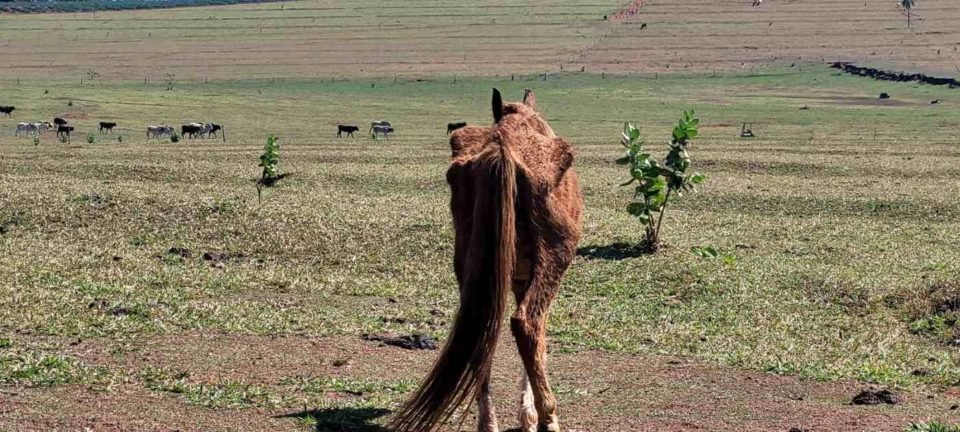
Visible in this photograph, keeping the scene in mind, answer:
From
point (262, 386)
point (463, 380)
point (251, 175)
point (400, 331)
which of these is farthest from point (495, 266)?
point (251, 175)

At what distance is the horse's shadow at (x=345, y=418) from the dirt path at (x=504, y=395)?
0.02 m

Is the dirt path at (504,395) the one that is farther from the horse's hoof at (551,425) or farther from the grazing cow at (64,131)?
the grazing cow at (64,131)

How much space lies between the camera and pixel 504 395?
9.74 m

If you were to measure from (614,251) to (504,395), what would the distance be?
9.38 m

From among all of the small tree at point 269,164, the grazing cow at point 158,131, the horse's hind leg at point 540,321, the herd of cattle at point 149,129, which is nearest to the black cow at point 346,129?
the herd of cattle at point 149,129

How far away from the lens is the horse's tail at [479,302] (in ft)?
23.9

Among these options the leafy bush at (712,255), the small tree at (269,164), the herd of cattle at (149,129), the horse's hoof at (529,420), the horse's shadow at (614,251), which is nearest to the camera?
the horse's hoof at (529,420)

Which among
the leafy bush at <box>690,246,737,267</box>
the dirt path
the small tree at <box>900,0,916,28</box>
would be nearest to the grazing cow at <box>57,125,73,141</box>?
the leafy bush at <box>690,246,737,267</box>

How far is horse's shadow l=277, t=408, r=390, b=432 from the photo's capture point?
8.55 metres

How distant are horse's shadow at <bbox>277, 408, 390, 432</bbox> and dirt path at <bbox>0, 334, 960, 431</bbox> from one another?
0.08 feet

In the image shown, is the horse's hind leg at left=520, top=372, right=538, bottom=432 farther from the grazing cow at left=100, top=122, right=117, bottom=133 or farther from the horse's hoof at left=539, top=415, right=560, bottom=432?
the grazing cow at left=100, top=122, right=117, bottom=133

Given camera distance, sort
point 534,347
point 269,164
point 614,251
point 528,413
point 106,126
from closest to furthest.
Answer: point 534,347, point 528,413, point 614,251, point 269,164, point 106,126

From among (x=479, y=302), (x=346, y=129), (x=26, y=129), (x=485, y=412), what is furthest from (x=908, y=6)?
(x=479, y=302)

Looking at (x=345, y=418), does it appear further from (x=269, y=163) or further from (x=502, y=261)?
(x=269, y=163)
